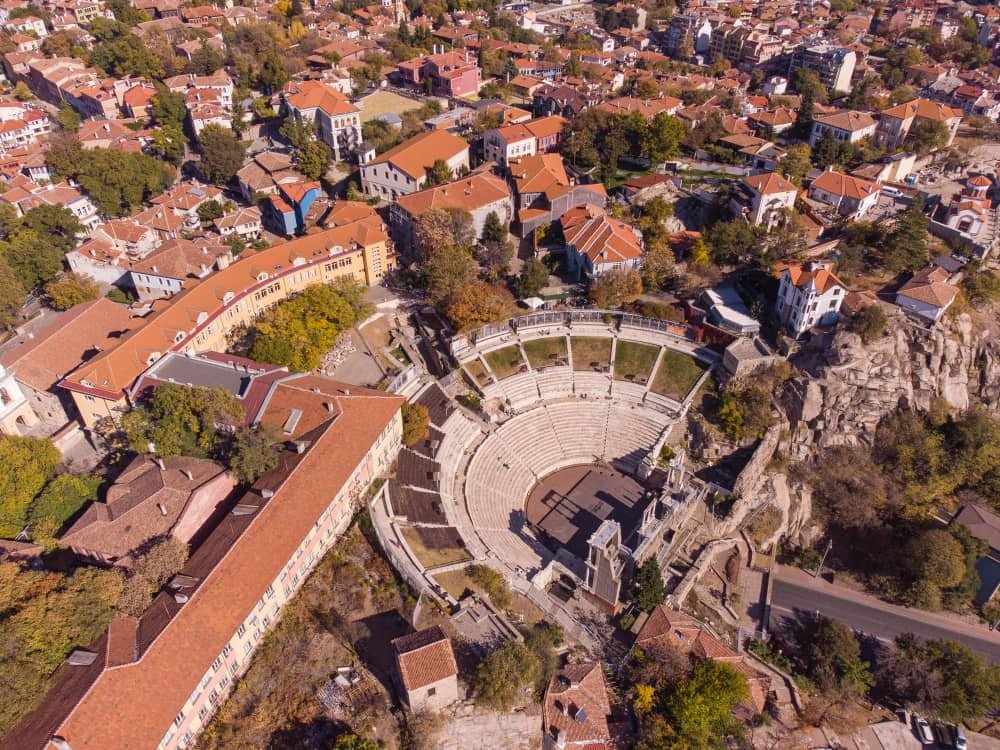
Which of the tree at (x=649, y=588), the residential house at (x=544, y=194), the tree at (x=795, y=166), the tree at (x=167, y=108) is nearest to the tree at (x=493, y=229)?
the residential house at (x=544, y=194)

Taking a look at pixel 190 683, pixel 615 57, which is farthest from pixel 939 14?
pixel 190 683

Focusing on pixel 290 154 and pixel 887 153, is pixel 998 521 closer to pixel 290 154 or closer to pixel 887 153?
pixel 887 153

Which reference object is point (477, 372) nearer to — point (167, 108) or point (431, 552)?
point (431, 552)

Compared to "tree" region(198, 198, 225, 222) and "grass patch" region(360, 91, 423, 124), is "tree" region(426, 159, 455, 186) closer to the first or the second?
"grass patch" region(360, 91, 423, 124)

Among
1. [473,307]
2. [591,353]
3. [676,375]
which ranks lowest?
[676,375]

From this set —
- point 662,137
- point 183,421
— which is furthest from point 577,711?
point 662,137

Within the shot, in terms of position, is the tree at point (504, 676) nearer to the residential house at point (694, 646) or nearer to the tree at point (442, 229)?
the residential house at point (694, 646)
